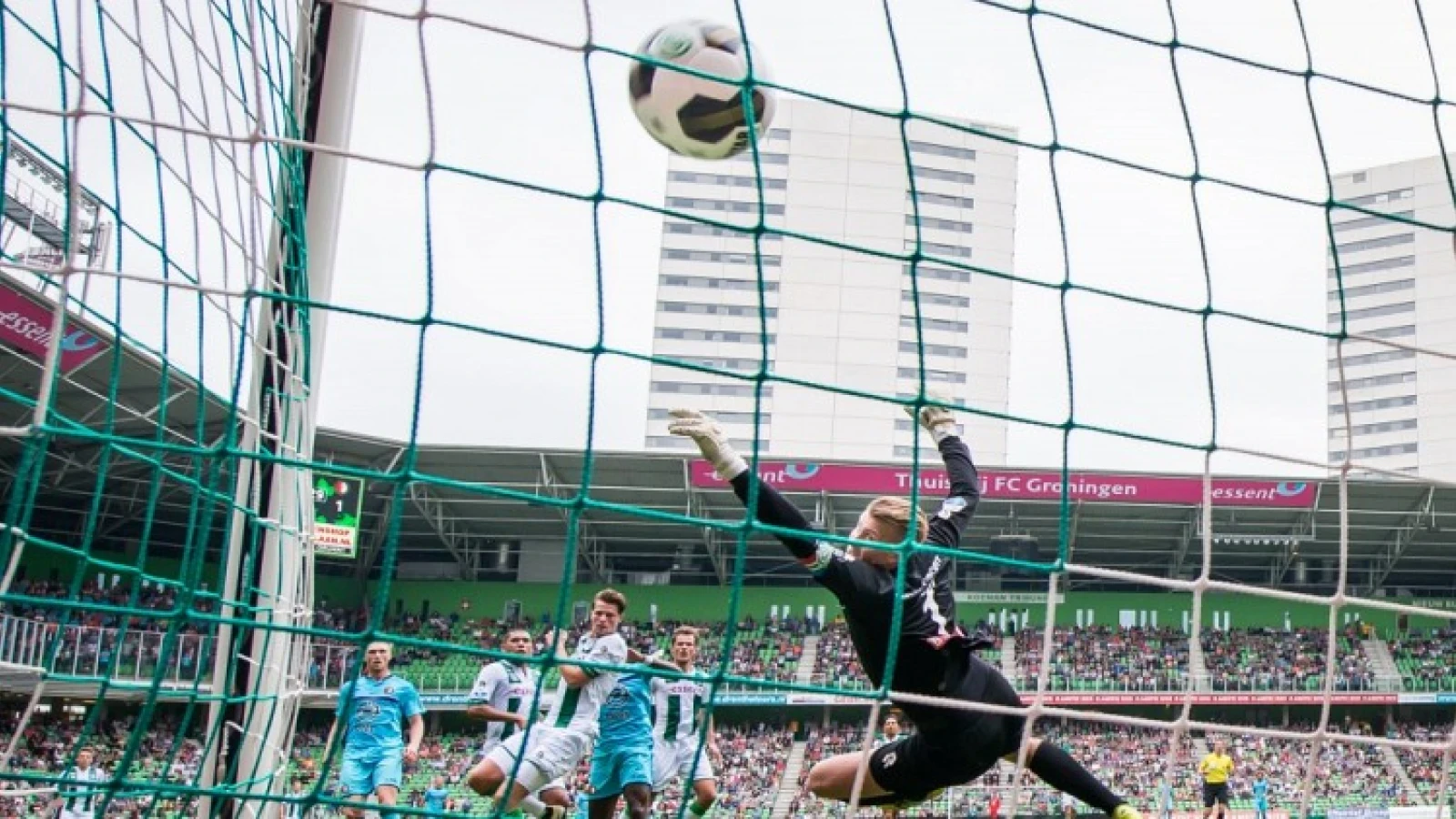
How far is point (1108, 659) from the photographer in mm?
33188

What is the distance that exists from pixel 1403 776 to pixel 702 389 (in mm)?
46068

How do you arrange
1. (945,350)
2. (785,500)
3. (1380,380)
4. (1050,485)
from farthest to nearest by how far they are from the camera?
(1380,380)
(945,350)
(1050,485)
(785,500)

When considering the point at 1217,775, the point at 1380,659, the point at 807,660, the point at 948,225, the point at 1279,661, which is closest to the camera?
the point at 1217,775

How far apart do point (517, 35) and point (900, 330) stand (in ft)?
228

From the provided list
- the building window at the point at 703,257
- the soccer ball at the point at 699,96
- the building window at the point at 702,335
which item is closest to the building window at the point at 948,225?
the building window at the point at 703,257

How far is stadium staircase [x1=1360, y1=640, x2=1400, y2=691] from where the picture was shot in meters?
33.0

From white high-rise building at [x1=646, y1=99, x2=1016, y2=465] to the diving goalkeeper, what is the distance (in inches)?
2495

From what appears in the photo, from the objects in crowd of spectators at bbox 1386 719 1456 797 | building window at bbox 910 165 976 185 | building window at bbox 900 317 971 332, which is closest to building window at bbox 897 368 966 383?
building window at bbox 900 317 971 332

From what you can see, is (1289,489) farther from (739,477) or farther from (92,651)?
(739,477)

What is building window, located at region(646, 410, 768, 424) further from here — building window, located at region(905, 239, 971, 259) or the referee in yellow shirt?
the referee in yellow shirt

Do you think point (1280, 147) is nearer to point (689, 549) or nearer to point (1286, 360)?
point (689, 549)

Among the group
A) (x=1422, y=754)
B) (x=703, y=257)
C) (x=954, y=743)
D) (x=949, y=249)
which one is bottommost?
(x=1422, y=754)

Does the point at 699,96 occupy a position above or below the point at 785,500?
above

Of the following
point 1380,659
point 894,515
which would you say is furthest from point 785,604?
point 894,515
